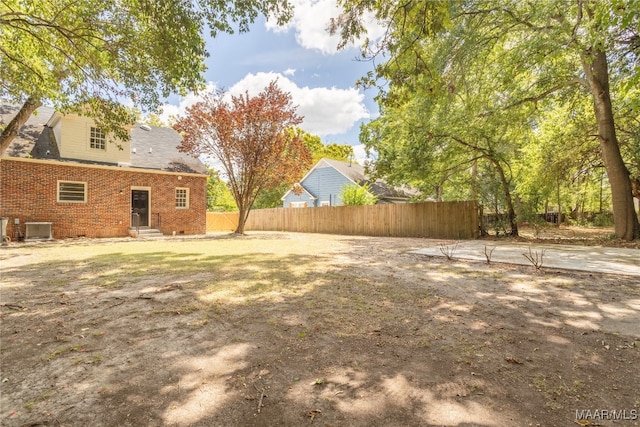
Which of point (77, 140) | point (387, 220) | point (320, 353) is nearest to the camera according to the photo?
point (320, 353)

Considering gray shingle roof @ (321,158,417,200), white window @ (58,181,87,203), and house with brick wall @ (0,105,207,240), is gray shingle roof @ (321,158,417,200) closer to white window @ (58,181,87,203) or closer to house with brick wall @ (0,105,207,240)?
house with brick wall @ (0,105,207,240)

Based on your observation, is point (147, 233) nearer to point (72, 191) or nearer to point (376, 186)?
point (72, 191)

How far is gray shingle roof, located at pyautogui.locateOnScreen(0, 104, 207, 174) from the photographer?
12.9m

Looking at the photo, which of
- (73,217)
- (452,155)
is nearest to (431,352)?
(452,155)

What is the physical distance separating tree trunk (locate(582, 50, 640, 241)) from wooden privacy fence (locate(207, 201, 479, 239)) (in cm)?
428

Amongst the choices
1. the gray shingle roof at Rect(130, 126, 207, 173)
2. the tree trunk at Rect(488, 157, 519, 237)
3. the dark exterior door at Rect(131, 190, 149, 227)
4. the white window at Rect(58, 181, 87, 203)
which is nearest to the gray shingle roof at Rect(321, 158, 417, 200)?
the tree trunk at Rect(488, 157, 519, 237)

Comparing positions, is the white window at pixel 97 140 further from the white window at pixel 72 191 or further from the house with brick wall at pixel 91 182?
the white window at pixel 72 191

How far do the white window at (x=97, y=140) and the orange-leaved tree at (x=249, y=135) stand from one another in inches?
132

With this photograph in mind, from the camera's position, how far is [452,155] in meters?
12.9

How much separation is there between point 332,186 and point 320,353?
21.5 meters

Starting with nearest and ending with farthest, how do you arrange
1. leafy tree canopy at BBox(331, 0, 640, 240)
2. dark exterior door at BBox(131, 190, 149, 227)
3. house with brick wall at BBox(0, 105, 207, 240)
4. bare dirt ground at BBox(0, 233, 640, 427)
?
bare dirt ground at BBox(0, 233, 640, 427), leafy tree canopy at BBox(331, 0, 640, 240), house with brick wall at BBox(0, 105, 207, 240), dark exterior door at BBox(131, 190, 149, 227)

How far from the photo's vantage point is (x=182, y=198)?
54.5ft

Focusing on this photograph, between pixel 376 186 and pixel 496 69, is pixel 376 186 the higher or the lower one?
the lower one

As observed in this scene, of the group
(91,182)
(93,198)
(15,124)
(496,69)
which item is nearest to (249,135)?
(91,182)
